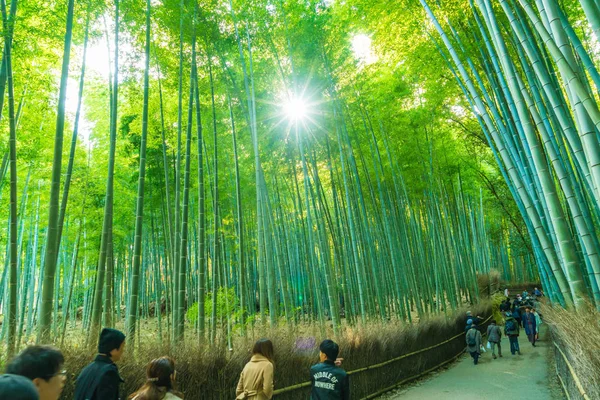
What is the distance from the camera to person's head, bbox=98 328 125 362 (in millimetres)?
1761

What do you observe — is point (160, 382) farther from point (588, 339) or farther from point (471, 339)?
point (471, 339)

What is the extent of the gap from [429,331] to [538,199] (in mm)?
3904

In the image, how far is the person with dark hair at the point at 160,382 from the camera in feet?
5.57

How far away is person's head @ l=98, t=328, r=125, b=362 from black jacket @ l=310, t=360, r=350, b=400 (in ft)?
3.84

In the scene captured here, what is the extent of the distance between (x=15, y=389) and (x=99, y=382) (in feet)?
3.62

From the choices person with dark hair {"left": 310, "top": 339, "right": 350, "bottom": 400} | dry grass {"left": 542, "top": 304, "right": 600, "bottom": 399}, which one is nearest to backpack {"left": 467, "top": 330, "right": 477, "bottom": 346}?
dry grass {"left": 542, "top": 304, "right": 600, "bottom": 399}

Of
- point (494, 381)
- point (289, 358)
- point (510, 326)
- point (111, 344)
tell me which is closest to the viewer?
point (111, 344)

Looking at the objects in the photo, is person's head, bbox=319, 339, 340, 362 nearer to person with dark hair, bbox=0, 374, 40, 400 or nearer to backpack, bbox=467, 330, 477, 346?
person with dark hair, bbox=0, 374, 40, 400

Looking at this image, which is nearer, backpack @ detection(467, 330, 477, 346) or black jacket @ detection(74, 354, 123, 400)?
black jacket @ detection(74, 354, 123, 400)

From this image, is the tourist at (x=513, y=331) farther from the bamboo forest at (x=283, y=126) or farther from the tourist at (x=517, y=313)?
the tourist at (x=517, y=313)

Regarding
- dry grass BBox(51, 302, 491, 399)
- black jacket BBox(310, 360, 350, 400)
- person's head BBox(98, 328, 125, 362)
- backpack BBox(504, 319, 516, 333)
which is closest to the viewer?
person's head BBox(98, 328, 125, 362)

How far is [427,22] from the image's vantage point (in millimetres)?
5070

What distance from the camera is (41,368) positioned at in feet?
3.63

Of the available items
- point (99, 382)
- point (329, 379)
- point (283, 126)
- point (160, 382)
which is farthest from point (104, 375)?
point (283, 126)
